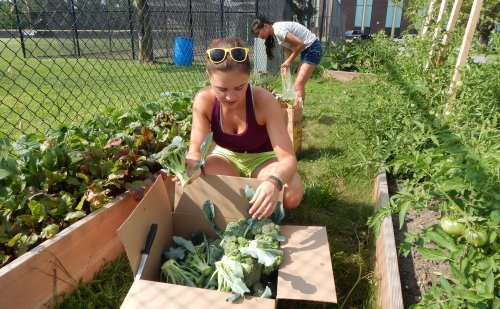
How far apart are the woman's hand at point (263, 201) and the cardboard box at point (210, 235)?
16 centimetres

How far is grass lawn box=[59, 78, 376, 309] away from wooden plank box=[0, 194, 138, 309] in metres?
0.09

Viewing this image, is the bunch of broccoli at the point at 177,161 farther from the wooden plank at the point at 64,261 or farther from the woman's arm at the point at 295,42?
the woman's arm at the point at 295,42

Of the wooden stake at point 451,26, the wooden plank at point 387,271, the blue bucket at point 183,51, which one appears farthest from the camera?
the blue bucket at point 183,51

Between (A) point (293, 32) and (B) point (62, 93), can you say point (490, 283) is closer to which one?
(A) point (293, 32)

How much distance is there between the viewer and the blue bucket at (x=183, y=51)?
8031mm

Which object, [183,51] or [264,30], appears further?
[183,51]

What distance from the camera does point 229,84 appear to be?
6.69ft

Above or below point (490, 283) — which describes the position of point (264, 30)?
above

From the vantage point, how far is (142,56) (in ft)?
26.1

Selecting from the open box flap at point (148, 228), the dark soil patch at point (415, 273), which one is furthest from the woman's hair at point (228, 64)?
the dark soil patch at point (415, 273)

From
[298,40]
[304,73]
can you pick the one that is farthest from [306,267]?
[298,40]

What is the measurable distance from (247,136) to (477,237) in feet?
5.11

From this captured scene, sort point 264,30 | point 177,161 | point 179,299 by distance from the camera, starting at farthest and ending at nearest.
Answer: point 264,30
point 177,161
point 179,299

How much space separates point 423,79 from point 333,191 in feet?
3.95
